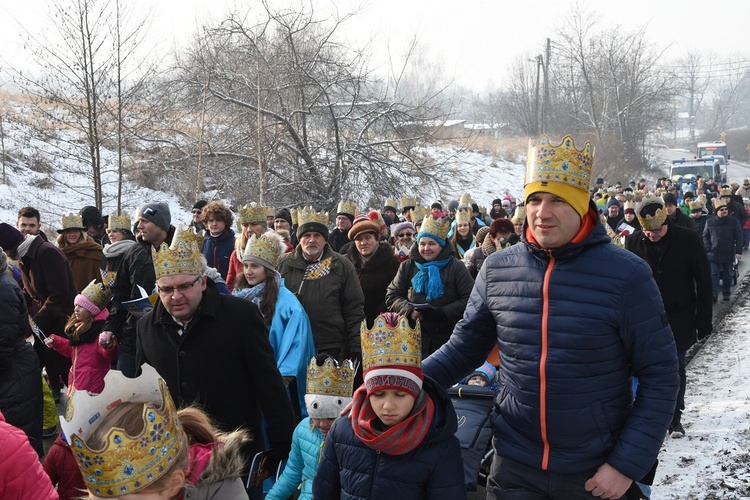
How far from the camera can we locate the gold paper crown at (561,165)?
279cm

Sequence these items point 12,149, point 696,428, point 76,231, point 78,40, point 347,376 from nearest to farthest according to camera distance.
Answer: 1. point 347,376
2. point 696,428
3. point 76,231
4. point 78,40
5. point 12,149

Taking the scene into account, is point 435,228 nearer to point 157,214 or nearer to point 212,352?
point 157,214

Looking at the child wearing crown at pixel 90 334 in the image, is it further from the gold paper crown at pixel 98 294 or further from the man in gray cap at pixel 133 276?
the man in gray cap at pixel 133 276

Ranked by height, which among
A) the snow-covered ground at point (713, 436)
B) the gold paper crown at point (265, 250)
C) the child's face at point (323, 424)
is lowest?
the snow-covered ground at point (713, 436)

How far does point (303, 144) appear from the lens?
18.1 metres

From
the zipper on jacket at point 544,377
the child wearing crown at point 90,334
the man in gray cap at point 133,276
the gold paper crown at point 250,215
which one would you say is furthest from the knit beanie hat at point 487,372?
the gold paper crown at point 250,215

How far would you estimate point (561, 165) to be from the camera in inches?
110

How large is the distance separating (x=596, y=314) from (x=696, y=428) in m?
4.50

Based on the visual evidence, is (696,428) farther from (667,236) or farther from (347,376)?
(347,376)

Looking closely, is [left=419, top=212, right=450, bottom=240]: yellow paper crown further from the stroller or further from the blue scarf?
the stroller

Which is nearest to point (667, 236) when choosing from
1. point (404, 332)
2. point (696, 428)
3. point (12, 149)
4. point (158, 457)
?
point (696, 428)

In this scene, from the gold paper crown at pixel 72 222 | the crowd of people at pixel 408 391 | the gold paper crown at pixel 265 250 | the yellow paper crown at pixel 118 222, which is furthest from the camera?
the yellow paper crown at pixel 118 222

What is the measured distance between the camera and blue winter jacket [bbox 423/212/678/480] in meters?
2.55

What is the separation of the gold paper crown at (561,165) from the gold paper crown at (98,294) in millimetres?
4409
